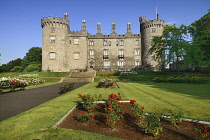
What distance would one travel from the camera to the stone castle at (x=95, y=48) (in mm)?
37750

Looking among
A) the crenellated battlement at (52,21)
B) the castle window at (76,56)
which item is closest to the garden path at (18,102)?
the castle window at (76,56)

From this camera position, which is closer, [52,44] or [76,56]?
[52,44]

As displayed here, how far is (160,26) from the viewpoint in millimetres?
39438

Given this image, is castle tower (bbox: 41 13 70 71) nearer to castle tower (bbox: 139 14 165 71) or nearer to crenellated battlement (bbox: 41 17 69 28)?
crenellated battlement (bbox: 41 17 69 28)

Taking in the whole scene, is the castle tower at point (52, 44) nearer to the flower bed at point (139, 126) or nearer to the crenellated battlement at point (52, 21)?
the crenellated battlement at point (52, 21)

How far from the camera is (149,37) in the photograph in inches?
1559

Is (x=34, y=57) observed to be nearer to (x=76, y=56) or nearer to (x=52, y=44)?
(x=52, y=44)

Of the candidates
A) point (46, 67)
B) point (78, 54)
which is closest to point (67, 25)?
point (78, 54)

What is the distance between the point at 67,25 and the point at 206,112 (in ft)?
136

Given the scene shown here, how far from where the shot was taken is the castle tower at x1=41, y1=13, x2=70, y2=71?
37531mm

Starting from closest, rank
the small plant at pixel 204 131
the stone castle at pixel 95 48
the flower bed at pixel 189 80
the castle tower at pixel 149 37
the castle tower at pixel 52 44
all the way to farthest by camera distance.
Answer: the small plant at pixel 204 131
the flower bed at pixel 189 80
the castle tower at pixel 52 44
the stone castle at pixel 95 48
the castle tower at pixel 149 37

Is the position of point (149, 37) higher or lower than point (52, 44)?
higher

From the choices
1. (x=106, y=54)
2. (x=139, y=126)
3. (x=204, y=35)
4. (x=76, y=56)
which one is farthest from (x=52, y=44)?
(x=204, y=35)

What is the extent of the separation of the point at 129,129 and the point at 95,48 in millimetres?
39159
